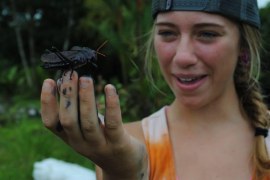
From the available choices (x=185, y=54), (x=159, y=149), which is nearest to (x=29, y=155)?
(x=159, y=149)

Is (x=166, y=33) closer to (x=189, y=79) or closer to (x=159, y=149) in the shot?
(x=189, y=79)

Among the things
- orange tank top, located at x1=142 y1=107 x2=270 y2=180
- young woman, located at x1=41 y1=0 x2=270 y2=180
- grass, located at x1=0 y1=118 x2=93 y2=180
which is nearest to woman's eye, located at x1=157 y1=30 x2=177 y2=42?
young woman, located at x1=41 y1=0 x2=270 y2=180

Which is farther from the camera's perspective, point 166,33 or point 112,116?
point 166,33

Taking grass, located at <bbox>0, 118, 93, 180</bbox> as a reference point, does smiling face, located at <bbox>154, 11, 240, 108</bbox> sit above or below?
above

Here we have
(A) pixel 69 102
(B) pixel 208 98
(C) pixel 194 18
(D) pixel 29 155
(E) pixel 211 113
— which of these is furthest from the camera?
(D) pixel 29 155

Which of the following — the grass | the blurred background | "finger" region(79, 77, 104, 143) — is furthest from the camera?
the blurred background

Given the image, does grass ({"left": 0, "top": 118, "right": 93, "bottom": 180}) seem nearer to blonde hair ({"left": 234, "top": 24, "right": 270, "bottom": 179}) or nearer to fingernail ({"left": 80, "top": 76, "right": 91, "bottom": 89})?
blonde hair ({"left": 234, "top": 24, "right": 270, "bottom": 179})

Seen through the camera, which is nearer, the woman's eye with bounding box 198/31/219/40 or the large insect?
the large insect
